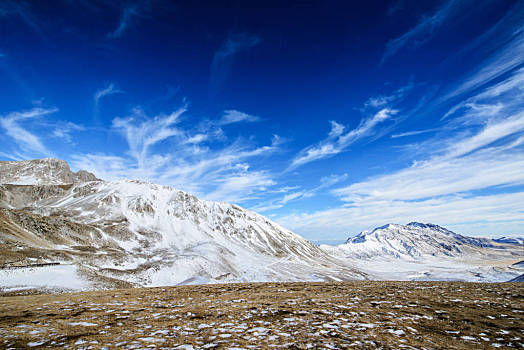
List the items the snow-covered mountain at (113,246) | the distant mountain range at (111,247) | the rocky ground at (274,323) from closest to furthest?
the rocky ground at (274,323) → the distant mountain range at (111,247) → the snow-covered mountain at (113,246)

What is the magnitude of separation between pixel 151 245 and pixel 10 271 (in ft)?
383

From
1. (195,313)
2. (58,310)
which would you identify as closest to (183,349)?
Result: (195,313)

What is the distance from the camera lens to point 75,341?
7.33 m

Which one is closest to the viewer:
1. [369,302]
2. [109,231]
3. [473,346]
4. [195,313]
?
[473,346]

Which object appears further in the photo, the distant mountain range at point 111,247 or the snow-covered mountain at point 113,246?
the snow-covered mountain at point 113,246

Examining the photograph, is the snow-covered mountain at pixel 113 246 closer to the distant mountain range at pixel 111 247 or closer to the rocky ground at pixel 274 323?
the distant mountain range at pixel 111 247

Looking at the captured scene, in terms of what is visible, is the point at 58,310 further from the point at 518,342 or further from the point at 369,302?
the point at 518,342

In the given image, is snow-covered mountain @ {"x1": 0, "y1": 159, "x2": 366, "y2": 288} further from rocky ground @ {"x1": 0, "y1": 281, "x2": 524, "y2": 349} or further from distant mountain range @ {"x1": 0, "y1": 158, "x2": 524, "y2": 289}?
rocky ground @ {"x1": 0, "y1": 281, "x2": 524, "y2": 349}

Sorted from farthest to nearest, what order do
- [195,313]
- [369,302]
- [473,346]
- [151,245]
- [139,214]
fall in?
[139,214], [151,245], [369,302], [195,313], [473,346]

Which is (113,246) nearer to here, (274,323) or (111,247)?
(111,247)

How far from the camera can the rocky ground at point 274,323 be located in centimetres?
728

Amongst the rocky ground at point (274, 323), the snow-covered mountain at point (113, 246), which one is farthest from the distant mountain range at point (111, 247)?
the rocky ground at point (274, 323)

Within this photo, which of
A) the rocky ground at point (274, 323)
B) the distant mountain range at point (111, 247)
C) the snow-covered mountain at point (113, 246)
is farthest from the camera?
the snow-covered mountain at point (113, 246)

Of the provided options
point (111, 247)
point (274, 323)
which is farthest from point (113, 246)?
point (274, 323)
